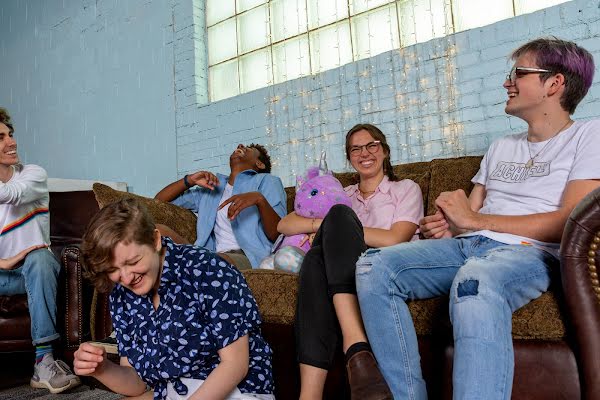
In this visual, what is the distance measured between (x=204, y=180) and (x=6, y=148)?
93 cm

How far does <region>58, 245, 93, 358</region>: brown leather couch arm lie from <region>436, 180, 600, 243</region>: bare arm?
167 cm

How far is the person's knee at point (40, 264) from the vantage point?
236cm

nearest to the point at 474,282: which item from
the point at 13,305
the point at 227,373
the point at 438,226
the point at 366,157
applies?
the point at 438,226

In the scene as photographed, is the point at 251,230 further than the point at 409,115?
No

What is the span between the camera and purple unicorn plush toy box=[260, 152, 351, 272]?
1929mm

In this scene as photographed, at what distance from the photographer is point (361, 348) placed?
1.35 m

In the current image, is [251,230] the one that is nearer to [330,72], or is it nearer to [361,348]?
[361,348]

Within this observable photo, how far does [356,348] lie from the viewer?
136cm

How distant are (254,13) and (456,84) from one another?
5.90 feet

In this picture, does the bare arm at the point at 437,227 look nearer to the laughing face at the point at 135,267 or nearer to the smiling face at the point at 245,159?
the laughing face at the point at 135,267

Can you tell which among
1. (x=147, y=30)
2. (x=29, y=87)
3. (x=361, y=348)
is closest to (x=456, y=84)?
(x=361, y=348)

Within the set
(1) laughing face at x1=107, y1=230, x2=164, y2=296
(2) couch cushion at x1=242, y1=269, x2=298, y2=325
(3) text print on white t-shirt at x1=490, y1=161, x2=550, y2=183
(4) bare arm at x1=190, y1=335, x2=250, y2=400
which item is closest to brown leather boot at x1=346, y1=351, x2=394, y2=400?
(4) bare arm at x1=190, y1=335, x2=250, y2=400

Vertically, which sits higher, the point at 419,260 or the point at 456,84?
the point at 456,84

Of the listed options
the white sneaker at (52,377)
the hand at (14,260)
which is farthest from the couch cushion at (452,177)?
the hand at (14,260)
